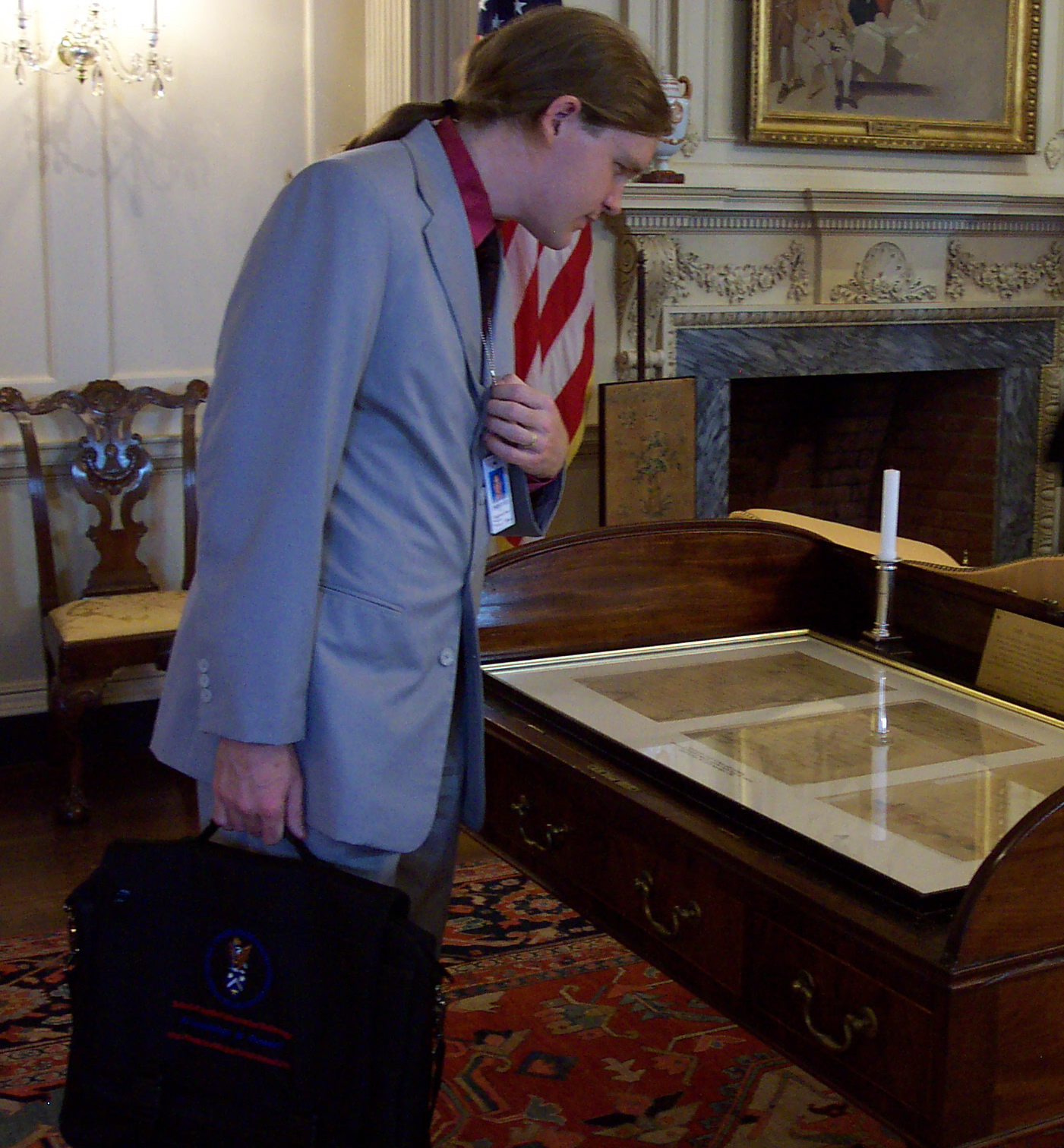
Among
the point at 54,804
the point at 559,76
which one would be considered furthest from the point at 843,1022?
the point at 54,804

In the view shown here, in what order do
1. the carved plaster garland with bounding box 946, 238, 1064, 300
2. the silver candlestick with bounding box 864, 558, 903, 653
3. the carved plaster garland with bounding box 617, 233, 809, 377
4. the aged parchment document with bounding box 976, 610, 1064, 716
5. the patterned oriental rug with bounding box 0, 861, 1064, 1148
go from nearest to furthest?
the aged parchment document with bounding box 976, 610, 1064, 716, the silver candlestick with bounding box 864, 558, 903, 653, the patterned oriental rug with bounding box 0, 861, 1064, 1148, the carved plaster garland with bounding box 617, 233, 809, 377, the carved plaster garland with bounding box 946, 238, 1064, 300

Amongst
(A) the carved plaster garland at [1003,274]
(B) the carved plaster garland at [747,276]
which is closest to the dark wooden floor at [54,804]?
(B) the carved plaster garland at [747,276]

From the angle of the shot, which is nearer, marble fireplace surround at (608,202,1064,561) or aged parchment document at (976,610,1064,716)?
aged parchment document at (976,610,1064,716)

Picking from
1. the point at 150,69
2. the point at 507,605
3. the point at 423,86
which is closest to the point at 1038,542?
the point at 423,86

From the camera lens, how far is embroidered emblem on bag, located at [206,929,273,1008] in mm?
1383

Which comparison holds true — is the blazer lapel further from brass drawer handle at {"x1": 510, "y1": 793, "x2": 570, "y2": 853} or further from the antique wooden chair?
the antique wooden chair

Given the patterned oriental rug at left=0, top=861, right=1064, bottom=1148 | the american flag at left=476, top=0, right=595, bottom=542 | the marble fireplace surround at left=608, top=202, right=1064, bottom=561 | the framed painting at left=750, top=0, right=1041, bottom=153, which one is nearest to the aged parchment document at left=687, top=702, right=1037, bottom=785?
the patterned oriental rug at left=0, top=861, right=1064, bottom=1148

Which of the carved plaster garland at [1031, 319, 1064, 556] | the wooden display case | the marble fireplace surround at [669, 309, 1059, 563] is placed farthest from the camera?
the carved plaster garland at [1031, 319, 1064, 556]

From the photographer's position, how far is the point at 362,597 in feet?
4.66

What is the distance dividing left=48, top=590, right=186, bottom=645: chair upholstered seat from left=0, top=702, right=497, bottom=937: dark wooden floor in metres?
0.44

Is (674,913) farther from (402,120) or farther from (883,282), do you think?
(883,282)

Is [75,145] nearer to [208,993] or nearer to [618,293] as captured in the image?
[618,293]

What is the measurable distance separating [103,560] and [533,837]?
2.75m

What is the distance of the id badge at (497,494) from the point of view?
1569 millimetres
